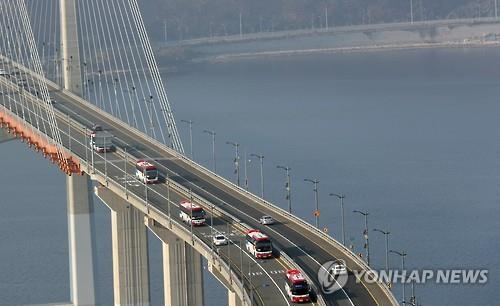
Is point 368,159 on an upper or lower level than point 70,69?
lower

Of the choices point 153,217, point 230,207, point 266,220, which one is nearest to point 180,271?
point 153,217

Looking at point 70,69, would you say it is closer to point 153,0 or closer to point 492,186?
point 492,186

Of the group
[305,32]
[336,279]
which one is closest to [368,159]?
[336,279]

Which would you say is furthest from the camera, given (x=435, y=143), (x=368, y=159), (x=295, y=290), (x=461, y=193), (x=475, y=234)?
(x=435, y=143)

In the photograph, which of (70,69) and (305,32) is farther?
(305,32)

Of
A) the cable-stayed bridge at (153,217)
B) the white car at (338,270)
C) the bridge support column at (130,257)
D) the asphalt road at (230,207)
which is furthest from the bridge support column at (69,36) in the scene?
the white car at (338,270)

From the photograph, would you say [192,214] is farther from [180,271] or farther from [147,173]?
[147,173]

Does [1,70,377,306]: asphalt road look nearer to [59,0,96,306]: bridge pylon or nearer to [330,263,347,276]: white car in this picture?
[330,263,347,276]: white car
